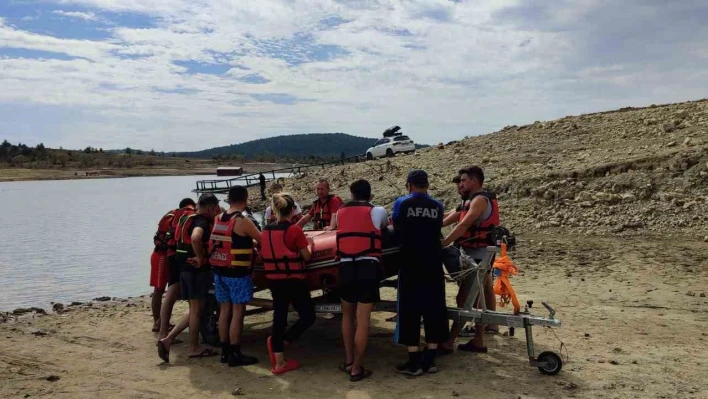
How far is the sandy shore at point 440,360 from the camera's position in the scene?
559 centimetres

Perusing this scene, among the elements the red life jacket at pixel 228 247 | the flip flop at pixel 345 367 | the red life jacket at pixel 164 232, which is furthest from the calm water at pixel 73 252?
the flip flop at pixel 345 367

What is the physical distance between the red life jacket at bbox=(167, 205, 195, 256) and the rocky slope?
9.90 meters

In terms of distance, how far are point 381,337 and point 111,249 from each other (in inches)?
615

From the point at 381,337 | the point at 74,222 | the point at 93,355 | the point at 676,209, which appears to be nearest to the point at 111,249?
the point at 74,222

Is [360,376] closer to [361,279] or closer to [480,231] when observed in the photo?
[361,279]

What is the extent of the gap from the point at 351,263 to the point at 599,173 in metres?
12.6

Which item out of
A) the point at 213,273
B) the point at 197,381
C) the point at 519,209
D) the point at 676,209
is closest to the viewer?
the point at 197,381

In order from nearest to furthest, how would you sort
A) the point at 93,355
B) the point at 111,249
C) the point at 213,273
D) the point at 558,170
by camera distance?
the point at 213,273
the point at 93,355
the point at 558,170
the point at 111,249

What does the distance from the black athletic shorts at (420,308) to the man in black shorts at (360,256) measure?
0.31 m

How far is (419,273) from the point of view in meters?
5.89

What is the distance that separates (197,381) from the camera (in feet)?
20.2

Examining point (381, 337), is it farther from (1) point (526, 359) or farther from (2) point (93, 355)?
(2) point (93, 355)

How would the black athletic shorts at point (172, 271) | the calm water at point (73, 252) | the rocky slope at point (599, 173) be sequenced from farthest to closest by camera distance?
the rocky slope at point (599, 173)
the calm water at point (73, 252)
the black athletic shorts at point (172, 271)

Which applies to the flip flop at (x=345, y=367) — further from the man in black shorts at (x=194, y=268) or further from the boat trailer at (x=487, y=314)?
the man in black shorts at (x=194, y=268)
